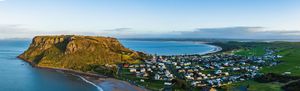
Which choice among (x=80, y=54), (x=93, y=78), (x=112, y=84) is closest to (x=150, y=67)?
(x=93, y=78)

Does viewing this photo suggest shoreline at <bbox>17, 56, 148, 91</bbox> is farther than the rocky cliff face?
No

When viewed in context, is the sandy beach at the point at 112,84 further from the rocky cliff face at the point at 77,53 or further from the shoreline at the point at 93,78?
the rocky cliff face at the point at 77,53

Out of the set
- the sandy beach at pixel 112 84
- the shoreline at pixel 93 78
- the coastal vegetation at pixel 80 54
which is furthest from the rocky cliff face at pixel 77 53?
the sandy beach at pixel 112 84

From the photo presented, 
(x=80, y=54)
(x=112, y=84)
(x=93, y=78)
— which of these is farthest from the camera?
(x=80, y=54)

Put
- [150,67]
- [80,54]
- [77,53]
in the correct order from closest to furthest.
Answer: [150,67] → [80,54] → [77,53]

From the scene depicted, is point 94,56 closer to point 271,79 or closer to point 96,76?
point 96,76

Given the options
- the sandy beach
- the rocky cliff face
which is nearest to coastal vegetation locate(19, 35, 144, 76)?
the rocky cliff face

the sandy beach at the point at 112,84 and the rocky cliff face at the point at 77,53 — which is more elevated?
the rocky cliff face at the point at 77,53

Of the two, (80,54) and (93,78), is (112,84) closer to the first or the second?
(93,78)

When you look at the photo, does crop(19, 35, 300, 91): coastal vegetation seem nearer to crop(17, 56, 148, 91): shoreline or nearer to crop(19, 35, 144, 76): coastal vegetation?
crop(19, 35, 144, 76): coastal vegetation
